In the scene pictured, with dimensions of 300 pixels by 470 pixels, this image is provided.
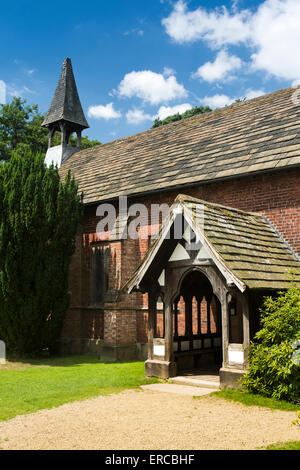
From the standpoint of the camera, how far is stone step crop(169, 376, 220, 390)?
353 inches

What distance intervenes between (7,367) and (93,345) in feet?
11.7

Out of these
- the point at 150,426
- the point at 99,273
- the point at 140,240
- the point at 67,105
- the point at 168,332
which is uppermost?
the point at 67,105

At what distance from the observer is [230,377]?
8445 mm

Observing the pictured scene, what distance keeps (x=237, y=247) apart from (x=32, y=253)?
23.2ft

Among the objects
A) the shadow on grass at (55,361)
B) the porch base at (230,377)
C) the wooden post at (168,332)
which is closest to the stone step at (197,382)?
the porch base at (230,377)

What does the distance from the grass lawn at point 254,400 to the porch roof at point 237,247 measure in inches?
76.2

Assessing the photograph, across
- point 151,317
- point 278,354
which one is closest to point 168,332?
point 151,317

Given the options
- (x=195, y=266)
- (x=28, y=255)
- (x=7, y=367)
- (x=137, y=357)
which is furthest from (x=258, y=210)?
(x=7, y=367)

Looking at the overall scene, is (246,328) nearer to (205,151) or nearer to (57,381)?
(57,381)

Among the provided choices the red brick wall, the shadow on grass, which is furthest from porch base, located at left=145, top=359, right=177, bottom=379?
the red brick wall

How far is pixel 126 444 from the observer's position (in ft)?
17.2

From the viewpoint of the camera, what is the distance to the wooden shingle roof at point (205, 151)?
12039mm

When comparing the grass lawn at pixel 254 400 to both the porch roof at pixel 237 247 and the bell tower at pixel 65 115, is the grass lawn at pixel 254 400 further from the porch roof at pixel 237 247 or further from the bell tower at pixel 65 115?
the bell tower at pixel 65 115

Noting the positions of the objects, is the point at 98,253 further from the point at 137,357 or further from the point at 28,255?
the point at 137,357
